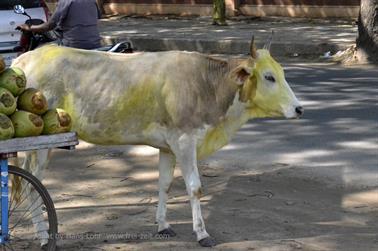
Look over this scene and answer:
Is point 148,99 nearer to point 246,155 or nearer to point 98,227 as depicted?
point 98,227

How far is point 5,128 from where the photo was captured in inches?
208

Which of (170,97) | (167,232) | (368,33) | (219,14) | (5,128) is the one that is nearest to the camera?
(5,128)

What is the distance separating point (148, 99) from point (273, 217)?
1.54 metres

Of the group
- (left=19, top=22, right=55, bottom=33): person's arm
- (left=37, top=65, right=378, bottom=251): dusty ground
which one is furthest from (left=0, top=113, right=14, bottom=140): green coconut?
(left=19, top=22, right=55, bottom=33): person's arm

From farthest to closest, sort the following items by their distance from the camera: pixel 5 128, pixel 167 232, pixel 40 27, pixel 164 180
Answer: pixel 40 27 → pixel 164 180 → pixel 167 232 → pixel 5 128

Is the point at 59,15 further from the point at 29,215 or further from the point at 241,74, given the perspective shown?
the point at 241,74

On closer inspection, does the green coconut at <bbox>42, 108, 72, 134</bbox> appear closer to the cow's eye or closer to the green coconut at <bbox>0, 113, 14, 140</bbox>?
the green coconut at <bbox>0, 113, 14, 140</bbox>

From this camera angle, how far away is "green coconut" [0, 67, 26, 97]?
216 inches

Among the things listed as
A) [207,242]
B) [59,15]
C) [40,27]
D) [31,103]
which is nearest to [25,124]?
[31,103]

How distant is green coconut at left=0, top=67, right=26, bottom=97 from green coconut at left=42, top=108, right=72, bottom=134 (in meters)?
0.24

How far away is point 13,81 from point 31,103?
0.60ft

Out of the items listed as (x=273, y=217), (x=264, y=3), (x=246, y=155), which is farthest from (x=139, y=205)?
(x=264, y=3)

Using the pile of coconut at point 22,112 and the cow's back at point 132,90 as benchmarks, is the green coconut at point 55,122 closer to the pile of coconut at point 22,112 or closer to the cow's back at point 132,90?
the pile of coconut at point 22,112

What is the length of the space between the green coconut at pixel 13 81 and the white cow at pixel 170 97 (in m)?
0.60
